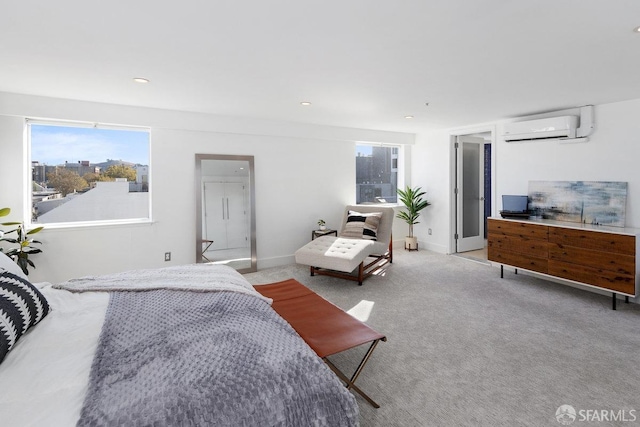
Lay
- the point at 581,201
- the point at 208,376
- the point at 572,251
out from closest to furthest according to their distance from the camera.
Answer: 1. the point at 208,376
2. the point at 572,251
3. the point at 581,201

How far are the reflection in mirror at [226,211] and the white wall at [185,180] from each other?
0.37 feet

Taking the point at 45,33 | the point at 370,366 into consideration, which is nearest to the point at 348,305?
the point at 370,366

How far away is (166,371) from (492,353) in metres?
2.38

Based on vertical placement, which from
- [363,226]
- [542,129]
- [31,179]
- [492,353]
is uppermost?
[542,129]

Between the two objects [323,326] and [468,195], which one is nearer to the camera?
[323,326]

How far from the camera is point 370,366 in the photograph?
237cm

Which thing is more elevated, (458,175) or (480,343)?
(458,175)

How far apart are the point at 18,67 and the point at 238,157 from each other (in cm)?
255

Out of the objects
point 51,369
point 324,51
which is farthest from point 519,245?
point 51,369

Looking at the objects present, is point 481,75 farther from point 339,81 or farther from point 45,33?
point 45,33

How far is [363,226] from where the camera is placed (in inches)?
200

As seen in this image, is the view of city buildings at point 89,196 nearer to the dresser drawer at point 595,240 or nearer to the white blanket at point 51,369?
the white blanket at point 51,369

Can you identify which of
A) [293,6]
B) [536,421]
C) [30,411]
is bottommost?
[536,421]

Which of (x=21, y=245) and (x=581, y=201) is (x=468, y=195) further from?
(x=21, y=245)
